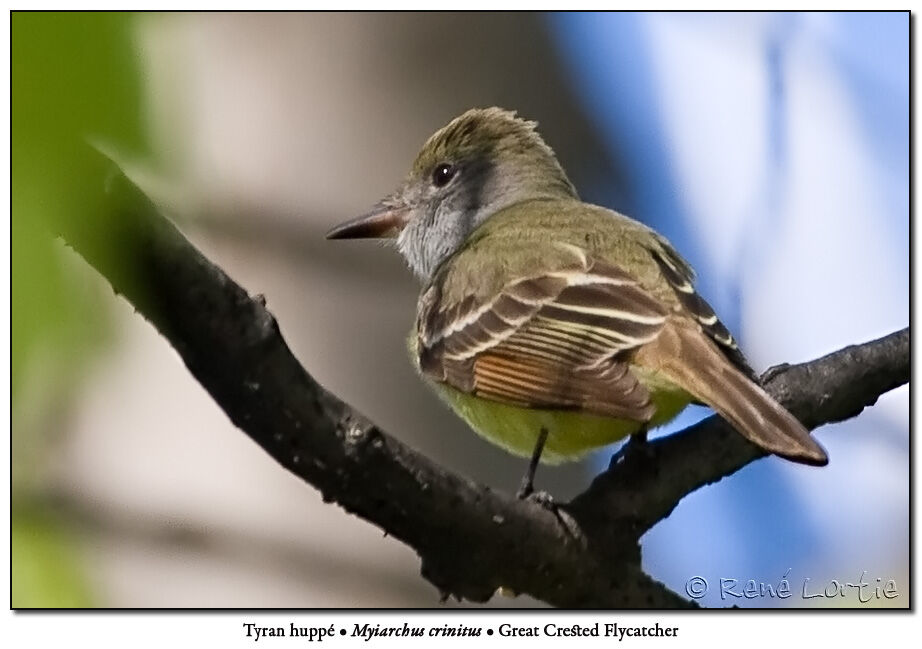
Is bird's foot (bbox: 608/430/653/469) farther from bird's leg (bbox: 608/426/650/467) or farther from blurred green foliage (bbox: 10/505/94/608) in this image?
blurred green foliage (bbox: 10/505/94/608)

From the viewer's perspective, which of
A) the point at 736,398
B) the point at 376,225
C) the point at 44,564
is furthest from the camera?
the point at 376,225

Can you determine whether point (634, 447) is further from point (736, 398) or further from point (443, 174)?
point (443, 174)

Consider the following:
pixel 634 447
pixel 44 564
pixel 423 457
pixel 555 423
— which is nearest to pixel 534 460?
pixel 555 423

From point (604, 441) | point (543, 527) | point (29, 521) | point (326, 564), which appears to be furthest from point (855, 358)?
point (29, 521)

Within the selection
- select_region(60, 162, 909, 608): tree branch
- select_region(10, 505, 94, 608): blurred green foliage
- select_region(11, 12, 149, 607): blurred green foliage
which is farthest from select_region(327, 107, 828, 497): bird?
select_region(11, 12, 149, 607): blurred green foliage

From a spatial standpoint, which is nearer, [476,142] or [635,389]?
[635,389]

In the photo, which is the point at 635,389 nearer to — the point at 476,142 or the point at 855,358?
the point at 855,358

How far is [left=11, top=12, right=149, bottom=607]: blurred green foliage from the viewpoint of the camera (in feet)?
Answer: 2.34

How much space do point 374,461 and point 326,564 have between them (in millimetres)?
895

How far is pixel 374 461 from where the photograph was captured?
1.54 m

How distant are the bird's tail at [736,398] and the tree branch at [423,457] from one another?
0.85ft
